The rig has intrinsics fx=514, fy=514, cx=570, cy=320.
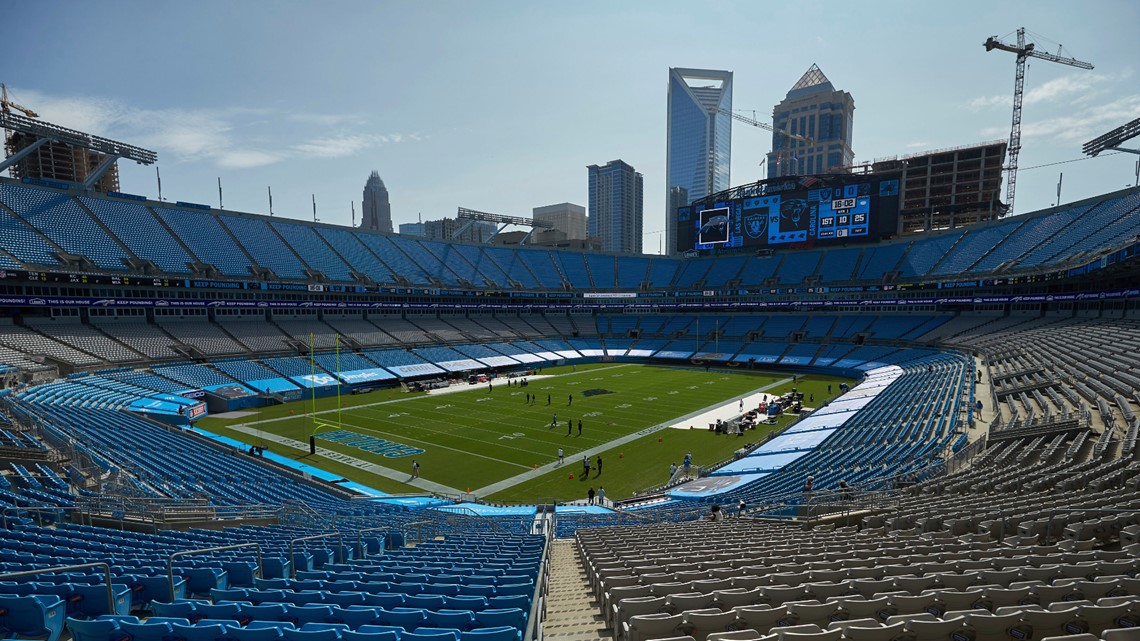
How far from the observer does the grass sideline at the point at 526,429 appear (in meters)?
23.9

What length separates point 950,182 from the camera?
10200 cm

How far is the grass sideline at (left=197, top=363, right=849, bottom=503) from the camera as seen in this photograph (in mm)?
23922

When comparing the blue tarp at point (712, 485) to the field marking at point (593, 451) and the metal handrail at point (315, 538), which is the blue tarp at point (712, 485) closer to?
the field marking at point (593, 451)

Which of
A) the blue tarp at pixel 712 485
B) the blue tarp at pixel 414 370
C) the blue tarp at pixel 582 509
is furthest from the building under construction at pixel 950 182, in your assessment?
the blue tarp at pixel 582 509

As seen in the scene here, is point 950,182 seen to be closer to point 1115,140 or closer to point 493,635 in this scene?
point 1115,140

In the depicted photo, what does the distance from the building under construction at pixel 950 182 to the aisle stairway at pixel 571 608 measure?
109 meters

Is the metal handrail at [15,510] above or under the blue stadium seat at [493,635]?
under

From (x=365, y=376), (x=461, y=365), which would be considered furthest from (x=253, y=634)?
(x=461, y=365)

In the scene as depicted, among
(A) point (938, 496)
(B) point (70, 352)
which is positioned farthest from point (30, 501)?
(B) point (70, 352)

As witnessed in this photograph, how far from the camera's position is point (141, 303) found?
142 ft

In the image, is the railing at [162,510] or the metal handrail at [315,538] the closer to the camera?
the metal handrail at [315,538]

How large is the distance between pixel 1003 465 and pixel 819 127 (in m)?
173

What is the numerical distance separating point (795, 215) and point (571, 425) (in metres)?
45.3

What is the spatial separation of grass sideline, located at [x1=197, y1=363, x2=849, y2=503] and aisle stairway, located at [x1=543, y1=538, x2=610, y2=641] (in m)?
11.8
